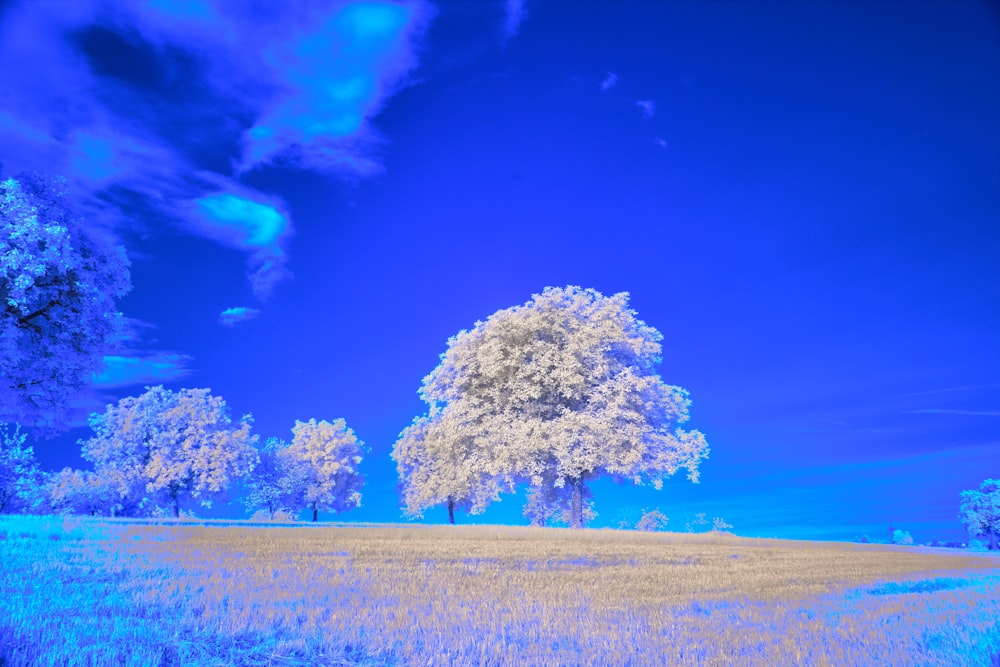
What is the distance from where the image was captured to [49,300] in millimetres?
23438

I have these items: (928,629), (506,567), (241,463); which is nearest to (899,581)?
(928,629)

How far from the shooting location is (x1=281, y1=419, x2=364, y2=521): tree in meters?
66.5

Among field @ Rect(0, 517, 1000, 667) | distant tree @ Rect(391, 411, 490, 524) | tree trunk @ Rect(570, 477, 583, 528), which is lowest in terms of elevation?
field @ Rect(0, 517, 1000, 667)

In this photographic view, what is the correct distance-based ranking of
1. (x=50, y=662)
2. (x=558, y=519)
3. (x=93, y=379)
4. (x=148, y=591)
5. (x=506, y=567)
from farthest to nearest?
(x=558, y=519)
(x=93, y=379)
(x=506, y=567)
(x=148, y=591)
(x=50, y=662)

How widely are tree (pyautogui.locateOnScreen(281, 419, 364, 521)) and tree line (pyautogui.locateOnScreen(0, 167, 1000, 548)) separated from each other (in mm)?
158

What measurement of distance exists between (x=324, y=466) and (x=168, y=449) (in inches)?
668

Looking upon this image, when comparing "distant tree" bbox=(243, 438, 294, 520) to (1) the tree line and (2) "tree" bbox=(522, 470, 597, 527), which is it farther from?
(2) "tree" bbox=(522, 470, 597, 527)

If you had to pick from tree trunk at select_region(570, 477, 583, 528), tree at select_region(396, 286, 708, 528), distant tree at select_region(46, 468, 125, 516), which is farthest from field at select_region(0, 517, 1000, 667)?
distant tree at select_region(46, 468, 125, 516)

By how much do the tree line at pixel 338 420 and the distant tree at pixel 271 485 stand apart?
15cm

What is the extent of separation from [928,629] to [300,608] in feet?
33.3

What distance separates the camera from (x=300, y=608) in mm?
9891

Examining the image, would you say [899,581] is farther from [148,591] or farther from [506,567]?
[148,591]

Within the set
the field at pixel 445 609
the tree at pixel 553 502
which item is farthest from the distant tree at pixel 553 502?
the field at pixel 445 609

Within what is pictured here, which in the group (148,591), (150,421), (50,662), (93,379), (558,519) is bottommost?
(50,662)
